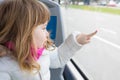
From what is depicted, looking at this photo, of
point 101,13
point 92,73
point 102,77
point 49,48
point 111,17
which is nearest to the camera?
point 49,48

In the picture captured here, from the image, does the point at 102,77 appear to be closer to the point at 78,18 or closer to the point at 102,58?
the point at 102,58

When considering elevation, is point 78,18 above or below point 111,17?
below

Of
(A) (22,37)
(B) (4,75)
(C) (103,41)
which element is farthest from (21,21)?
(C) (103,41)

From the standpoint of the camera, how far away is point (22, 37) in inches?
34.1

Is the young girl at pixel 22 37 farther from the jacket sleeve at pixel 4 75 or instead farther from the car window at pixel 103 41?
the car window at pixel 103 41

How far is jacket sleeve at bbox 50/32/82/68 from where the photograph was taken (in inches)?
40.5

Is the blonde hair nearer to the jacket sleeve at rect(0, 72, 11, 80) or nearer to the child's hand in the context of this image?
the jacket sleeve at rect(0, 72, 11, 80)

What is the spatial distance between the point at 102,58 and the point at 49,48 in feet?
2.50

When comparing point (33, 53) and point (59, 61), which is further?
point (59, 61)

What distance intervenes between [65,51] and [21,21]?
277mm

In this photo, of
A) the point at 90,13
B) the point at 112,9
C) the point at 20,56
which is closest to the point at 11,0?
the point at 20,56

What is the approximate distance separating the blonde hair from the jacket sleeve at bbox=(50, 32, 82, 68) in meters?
0.19

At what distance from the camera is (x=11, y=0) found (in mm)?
883

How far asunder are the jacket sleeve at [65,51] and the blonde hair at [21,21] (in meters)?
0.19
